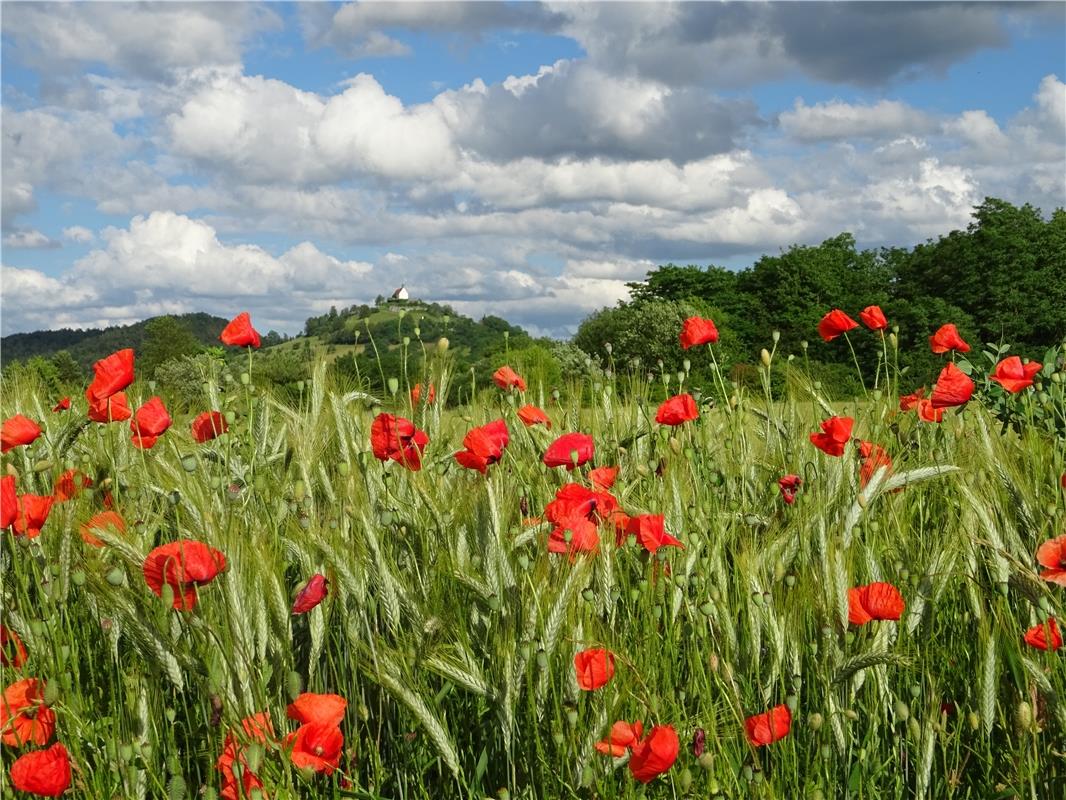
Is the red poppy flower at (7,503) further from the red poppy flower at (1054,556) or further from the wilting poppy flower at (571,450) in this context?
the red poppy flower at (1054,556)

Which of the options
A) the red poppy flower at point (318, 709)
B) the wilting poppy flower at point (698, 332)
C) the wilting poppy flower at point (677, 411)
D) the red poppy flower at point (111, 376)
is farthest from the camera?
the wilting poppy flower at point (698, 332)

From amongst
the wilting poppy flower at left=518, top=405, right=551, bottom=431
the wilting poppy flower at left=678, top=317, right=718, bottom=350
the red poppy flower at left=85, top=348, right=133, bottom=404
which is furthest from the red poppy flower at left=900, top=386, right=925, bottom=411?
the red poppy flower at left=85, top=348, right=133, bottom=404

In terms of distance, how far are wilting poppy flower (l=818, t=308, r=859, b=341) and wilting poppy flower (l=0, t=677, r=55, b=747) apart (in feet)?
10.5

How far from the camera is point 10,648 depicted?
236 centimetres

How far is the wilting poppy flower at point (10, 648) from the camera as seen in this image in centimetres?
230

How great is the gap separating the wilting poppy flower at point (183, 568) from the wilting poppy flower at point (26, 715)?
325 mm

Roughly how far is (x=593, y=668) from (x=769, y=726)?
14.0 inches

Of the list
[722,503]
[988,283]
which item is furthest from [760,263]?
[722,503]

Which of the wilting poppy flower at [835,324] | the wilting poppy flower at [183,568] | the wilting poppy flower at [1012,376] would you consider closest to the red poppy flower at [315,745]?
the wilting poppy flower at [183,568]

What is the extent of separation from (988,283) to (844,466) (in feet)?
114

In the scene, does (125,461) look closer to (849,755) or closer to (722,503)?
(722,503)

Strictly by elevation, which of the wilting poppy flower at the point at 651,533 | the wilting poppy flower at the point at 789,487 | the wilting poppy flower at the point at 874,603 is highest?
the wilting poppy flower at the point at 651,533

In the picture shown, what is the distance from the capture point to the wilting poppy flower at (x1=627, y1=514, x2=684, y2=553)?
2164 millimetres

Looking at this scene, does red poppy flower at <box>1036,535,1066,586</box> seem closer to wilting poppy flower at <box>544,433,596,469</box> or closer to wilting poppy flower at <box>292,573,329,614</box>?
wilting poppy flower at <box>544,433,596,469</box>
